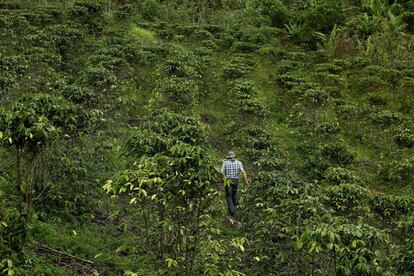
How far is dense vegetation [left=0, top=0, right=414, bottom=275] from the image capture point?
15.6 ft

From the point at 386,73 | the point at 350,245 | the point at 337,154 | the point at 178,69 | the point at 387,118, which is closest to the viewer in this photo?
the point at 350,245

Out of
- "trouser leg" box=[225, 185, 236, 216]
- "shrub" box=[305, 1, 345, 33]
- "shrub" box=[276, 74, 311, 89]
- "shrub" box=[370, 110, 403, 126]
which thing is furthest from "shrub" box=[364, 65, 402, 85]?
"trouser leg" box=[225, 185, 236, 216]

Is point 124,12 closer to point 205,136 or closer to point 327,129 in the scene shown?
point 327,129

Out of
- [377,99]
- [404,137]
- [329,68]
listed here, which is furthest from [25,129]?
[329,68]

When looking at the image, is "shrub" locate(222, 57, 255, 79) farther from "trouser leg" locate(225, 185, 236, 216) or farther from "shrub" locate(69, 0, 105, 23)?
"trouser leg" locate(225, 185, 236, 216)

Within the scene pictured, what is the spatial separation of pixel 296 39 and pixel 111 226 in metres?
14.3

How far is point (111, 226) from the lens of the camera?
7980 millimetres

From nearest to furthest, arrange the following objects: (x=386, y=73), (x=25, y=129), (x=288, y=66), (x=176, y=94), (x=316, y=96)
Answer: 1. (x=25, y=129)
2. (x=176, y=94)
3. (x=316, y=96)
4. (x=386, y=73)
5. (x=288, y=66)

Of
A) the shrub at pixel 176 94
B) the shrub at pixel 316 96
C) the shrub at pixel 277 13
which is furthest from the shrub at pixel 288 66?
the shrub at pixel 176 94

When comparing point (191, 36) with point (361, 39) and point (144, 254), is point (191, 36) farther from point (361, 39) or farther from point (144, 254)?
point (144, 254)

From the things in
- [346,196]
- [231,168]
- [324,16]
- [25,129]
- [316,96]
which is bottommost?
[231,168]

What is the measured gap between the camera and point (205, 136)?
29.7ft

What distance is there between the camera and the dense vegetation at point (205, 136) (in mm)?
4754

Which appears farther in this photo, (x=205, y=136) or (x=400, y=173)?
(x=400, y=173)
